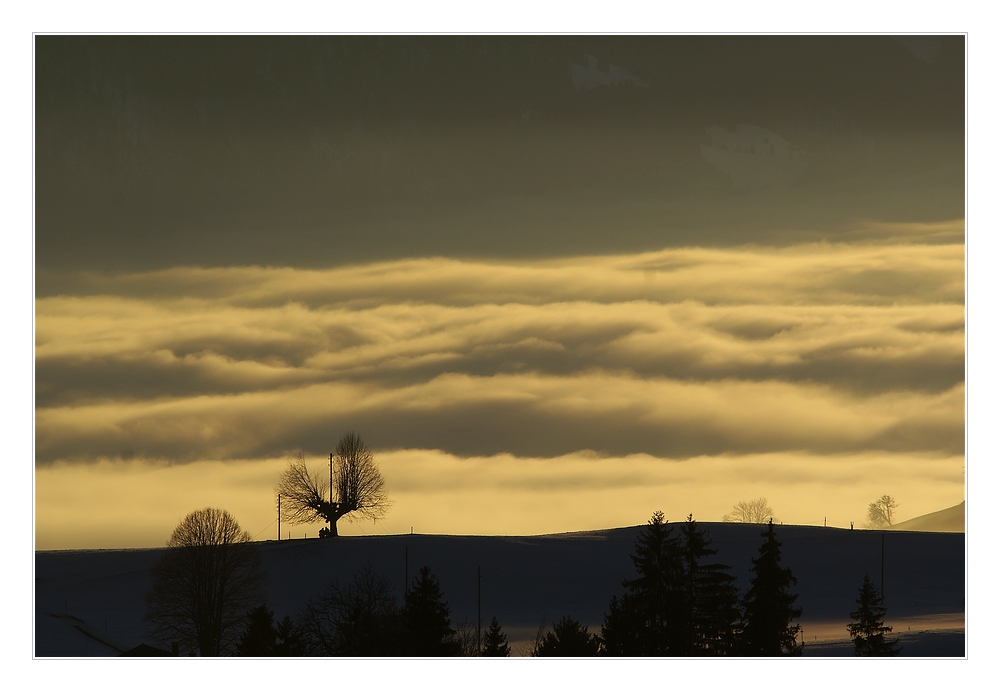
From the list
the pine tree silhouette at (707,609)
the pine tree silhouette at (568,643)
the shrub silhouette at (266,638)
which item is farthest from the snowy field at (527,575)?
the shrub silhouette at (266,638)

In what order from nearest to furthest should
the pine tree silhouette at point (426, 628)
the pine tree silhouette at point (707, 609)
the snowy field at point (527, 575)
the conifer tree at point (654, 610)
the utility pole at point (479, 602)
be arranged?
the pine tree silhouette at point (707, 609)
the conifer tree at point (654, 610)
the pine tree silhouette at point (426, 628)
the snowy field at point (527, 575)
the utility pole at point (479, 602)

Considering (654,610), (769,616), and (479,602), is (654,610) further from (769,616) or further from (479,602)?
(479,602)

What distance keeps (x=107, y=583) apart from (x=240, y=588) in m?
6.98

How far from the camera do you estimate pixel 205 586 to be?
154 feet

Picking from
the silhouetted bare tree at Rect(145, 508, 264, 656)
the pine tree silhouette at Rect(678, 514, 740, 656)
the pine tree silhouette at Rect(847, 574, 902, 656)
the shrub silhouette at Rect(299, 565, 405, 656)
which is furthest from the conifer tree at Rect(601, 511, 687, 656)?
the silhouetted bare tree at Rect(145, 508, 264, 656)

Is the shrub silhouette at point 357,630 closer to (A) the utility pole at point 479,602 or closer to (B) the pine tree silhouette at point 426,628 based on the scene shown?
(B) the pine tree silhouette at point 426,628

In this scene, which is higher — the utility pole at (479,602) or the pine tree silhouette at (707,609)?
the pine tree silhouette at (707,609)

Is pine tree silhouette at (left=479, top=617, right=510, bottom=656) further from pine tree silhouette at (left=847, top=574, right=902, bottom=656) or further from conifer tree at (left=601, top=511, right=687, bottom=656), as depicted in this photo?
pine tree silhouette at (left=847, top=574, right=902, bottom=656)

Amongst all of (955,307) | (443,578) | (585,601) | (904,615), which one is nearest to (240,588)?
(443,578)

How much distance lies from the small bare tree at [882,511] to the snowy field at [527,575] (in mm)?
2417

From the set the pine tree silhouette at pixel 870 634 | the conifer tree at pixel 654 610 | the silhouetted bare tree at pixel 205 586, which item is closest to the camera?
the pine tree silhouette at pixel 870 634

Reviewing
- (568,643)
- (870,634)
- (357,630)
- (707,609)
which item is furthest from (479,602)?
(870,634)

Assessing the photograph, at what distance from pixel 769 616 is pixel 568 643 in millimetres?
6998

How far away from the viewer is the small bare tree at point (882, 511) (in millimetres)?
43281
